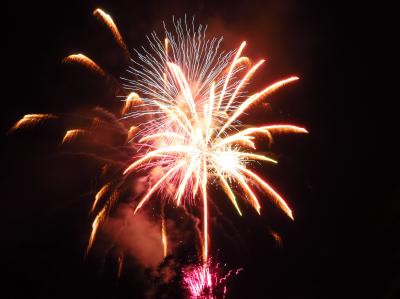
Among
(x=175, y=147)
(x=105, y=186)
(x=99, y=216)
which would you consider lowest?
(x=99, y=216)

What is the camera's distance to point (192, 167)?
1348 centimetres

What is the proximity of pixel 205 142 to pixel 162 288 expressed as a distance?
7.95m

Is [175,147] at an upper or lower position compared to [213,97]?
lower

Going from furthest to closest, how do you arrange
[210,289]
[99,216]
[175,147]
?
1. [210,289]
2. [99,216]
3. [175,147]

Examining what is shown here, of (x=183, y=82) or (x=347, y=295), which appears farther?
(x=347, y=295)

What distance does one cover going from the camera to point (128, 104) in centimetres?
1324

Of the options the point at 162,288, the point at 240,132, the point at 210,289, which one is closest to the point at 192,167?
the point at 240,132

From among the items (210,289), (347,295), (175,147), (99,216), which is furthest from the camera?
(347,295)

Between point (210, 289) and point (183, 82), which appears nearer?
point (183, 82)

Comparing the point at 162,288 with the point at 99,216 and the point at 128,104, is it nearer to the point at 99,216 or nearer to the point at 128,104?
the point at 99,216

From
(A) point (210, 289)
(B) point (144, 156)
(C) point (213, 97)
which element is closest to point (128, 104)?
(B) point (144, 156)

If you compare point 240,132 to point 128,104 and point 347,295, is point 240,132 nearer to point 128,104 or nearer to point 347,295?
point 128,104

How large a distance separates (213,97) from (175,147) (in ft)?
6.67

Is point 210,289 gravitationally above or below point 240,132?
below
